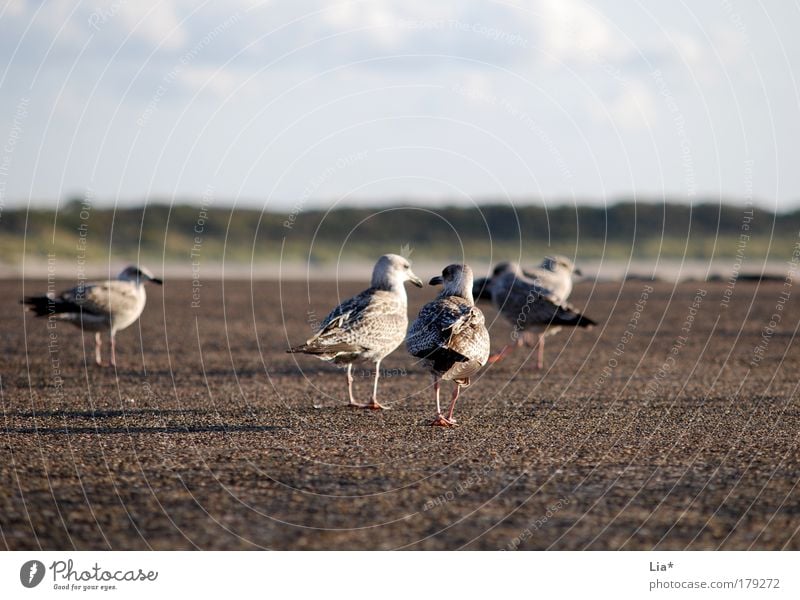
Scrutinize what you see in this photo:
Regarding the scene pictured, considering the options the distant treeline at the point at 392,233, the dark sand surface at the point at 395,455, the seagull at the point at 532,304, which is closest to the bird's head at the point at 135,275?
the dark sand surface at the point at 395,455

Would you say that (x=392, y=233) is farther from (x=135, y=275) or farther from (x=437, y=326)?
(x=437, y=326)

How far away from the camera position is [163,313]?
33125mm

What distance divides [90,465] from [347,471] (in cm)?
275

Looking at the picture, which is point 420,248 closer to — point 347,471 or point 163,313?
point 163,313

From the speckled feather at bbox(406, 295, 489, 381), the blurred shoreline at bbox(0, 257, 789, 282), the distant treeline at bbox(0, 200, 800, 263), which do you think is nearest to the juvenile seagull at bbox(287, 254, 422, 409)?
the speckled feather at bbox(406, 295, 489, 381)

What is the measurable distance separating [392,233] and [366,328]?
98.6 m

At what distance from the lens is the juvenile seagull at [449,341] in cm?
1266

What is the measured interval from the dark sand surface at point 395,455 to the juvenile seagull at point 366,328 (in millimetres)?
884

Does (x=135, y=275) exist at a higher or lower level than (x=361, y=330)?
higher

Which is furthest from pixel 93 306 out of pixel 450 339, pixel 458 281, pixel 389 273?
pixel 450 339

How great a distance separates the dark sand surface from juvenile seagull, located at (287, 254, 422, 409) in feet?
2.90

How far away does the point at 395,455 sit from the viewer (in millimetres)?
11164

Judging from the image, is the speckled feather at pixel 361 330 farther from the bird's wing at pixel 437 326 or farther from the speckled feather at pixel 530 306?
the speckled feather at pixel 530 306

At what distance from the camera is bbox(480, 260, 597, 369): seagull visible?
20547mm
